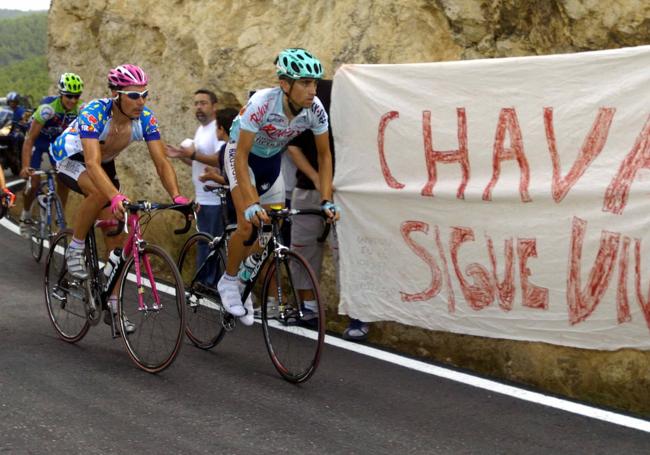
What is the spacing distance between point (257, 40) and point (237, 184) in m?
3.69

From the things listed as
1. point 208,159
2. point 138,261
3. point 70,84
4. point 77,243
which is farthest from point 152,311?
point 70,84

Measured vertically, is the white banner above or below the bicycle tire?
above

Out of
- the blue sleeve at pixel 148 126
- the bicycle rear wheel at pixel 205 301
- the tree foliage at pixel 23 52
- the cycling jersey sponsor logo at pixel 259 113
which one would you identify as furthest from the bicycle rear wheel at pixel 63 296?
the tree foliage at pixel 23 52

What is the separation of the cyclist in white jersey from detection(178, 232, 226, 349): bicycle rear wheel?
0.31m

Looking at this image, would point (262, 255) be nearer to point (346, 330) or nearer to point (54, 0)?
point (346, 330)

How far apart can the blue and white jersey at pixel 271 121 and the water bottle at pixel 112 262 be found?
3.61 ft

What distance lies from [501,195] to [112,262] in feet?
8.76

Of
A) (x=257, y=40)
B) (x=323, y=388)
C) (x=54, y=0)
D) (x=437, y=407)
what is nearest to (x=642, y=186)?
(x=437, y=407)

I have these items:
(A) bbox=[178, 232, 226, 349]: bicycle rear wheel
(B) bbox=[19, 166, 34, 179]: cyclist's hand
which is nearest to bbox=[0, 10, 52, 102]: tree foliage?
(B) bbox=[19, 166, 34, 179]: cyclist's hand

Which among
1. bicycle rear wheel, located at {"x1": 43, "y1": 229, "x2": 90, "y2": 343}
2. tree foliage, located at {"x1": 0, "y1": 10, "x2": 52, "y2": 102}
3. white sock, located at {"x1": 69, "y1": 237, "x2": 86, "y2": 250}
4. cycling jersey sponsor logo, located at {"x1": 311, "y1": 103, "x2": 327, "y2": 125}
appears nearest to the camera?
cycling jersey sponsor logo, located at {"x1": 311, "y1": 103, "x2": 327, "y2": 125}

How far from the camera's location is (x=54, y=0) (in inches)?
540

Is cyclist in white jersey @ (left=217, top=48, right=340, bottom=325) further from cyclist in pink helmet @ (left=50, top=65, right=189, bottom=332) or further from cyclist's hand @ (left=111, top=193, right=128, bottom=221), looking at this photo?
cyclist's hand @ (left=111, top=193, right=128, bottom=221)

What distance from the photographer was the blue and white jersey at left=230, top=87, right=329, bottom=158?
633cm

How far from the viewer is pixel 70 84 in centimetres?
1001
